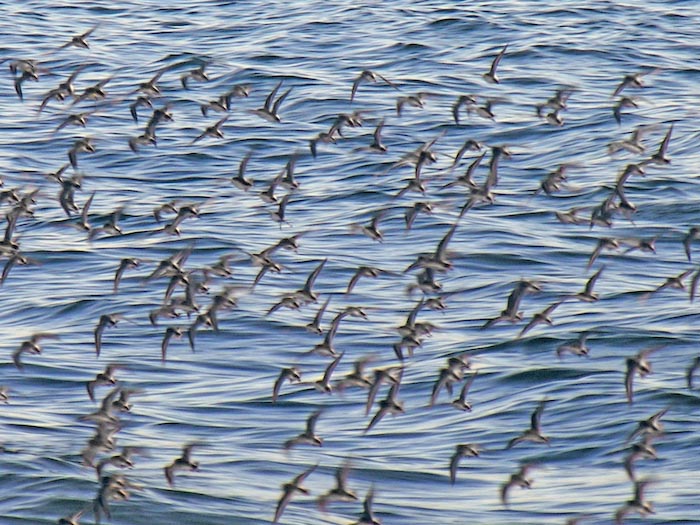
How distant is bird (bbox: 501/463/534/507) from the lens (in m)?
24.6

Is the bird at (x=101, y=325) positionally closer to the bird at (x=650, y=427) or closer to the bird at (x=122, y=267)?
the bird at (x=122, y=267)

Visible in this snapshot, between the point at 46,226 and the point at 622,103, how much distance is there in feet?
48.8

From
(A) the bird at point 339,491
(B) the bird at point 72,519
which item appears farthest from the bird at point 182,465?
(A) the bird at point 339,491

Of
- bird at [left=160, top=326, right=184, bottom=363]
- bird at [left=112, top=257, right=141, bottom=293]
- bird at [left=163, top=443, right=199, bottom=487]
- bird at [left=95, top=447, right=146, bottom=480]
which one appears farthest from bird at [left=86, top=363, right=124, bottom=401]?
bird at [left=112, top=257, right=141, bottom=293]

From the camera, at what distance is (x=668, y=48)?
56.5 m

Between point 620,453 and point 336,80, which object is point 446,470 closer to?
point 620,453

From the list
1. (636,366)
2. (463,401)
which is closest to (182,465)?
(463,401)

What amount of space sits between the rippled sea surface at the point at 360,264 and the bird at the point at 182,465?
1.05 ft

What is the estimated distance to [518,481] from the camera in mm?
24750

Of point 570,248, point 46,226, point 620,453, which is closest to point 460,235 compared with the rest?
point 570,248

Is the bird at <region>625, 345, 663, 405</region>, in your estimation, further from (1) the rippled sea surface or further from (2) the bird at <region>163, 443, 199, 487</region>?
(2) the bird at <region>163, 443, 199, 487</region>

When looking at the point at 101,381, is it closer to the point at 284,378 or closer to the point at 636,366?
the point at 284,378

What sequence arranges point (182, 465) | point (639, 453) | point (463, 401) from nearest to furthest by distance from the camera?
1. point (639, 453)
2. point (182, 465)
3. point (463, 401)

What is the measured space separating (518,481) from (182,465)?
5046mm
